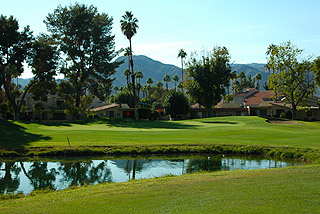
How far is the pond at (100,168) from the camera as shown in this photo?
1737cm

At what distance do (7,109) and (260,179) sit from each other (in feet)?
209

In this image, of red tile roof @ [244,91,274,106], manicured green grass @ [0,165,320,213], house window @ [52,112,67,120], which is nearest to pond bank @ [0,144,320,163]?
manicured green grass @ [0,165,320,213]

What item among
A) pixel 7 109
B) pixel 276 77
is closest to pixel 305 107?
pixel 276 77

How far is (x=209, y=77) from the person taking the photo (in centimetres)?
7250

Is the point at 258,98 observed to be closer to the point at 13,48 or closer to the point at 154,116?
the point at 154,116

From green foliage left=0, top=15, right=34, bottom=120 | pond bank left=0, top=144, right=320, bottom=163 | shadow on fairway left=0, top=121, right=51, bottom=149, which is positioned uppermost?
green foliage left=0, top=15, right=34, bottom=120

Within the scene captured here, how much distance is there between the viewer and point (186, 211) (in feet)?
26.0

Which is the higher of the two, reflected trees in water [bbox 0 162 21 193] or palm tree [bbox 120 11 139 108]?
palm tree [bbox 120 11 139 108]

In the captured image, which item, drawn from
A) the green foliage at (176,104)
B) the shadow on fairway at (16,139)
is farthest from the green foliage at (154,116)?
the shadow on fairway at (16,139)

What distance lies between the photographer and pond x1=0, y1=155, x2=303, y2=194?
17.4 metres

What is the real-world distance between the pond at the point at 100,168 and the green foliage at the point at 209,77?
48166 mm

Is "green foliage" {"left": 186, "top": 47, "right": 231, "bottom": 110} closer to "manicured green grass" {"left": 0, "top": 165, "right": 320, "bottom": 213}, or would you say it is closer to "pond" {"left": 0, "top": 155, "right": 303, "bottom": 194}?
"pond" {"left": 0, "top": 155, "right": 303, "bottom": 194}

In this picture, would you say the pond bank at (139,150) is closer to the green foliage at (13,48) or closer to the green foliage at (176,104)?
the green foliage at (13,48)

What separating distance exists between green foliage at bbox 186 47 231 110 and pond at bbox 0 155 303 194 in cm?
4817
